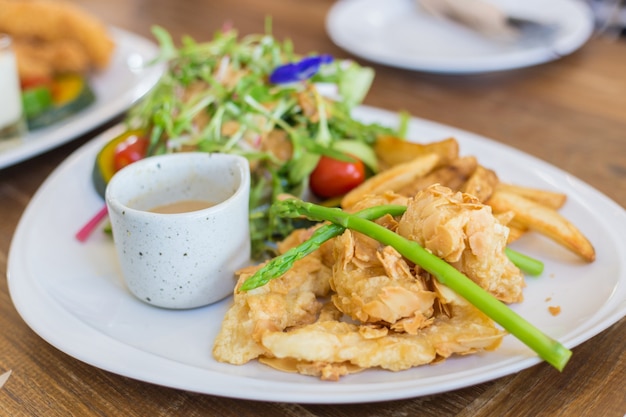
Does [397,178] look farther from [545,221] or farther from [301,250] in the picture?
[301,250]

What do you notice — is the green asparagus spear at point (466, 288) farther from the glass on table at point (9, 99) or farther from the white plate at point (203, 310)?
the glass on table at point (9, 99)

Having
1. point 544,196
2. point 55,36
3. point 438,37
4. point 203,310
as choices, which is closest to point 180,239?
point 203,310

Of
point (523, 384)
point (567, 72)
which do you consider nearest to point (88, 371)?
point (523, 384)

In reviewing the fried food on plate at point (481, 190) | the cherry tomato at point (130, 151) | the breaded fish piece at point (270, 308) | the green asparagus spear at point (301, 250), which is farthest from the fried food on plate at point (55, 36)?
the green asparagus spear at point (301, 250)

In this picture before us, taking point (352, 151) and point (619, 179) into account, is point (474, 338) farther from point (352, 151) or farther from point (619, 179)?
point (619, 179)

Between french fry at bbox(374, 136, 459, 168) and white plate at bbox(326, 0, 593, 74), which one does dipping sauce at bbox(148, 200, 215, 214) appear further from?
white plate at bbox(326, 0, 593, 74)
